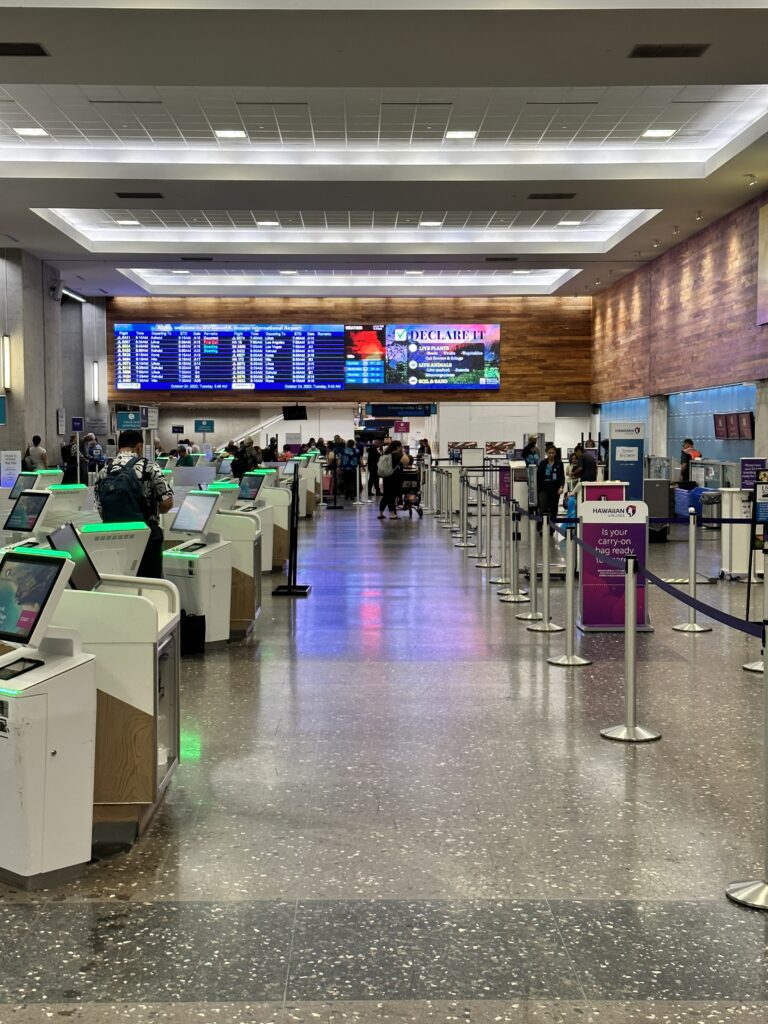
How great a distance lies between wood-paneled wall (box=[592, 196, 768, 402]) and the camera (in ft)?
60.1

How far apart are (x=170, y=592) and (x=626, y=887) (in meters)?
2.19

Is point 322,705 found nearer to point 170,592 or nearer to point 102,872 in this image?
point 170,592

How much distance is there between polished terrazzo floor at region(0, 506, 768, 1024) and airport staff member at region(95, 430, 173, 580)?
3.33 feet

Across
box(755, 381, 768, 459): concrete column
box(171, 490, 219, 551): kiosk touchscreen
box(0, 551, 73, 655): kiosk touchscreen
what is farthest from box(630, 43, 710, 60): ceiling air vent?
box(0, 551, 73, 655): kiosk touchscreen

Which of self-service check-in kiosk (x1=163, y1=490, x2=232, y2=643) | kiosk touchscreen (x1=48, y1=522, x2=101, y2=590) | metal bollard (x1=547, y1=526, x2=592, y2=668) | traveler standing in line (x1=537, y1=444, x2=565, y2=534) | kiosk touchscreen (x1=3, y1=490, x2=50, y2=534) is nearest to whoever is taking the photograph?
kiosk touchscreen (x1=48, y1=522, x2=101, y2=590)

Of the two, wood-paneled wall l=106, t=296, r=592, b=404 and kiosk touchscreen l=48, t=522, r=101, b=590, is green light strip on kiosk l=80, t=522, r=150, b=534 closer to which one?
kiosk touchscreen l=48, t=522, r=101, b=590

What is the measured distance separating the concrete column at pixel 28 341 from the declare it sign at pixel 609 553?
17552 millimetres

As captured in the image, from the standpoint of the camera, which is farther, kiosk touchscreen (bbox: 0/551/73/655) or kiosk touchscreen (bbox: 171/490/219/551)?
kiosk touchscreen (bbox: 171/490/219/551)

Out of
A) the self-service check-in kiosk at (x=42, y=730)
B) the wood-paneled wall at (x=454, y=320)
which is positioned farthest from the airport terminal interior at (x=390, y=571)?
the wood-paneled wall at (x=454, y=320)

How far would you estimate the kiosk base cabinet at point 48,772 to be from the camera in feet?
11.4

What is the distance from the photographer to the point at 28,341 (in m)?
23.6

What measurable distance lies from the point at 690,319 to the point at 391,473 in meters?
6.67

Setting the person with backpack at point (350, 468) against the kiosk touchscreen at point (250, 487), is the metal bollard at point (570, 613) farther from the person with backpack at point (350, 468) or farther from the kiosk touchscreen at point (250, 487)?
the person with backpack at point (350, 468)

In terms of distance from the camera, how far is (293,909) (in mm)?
3510
